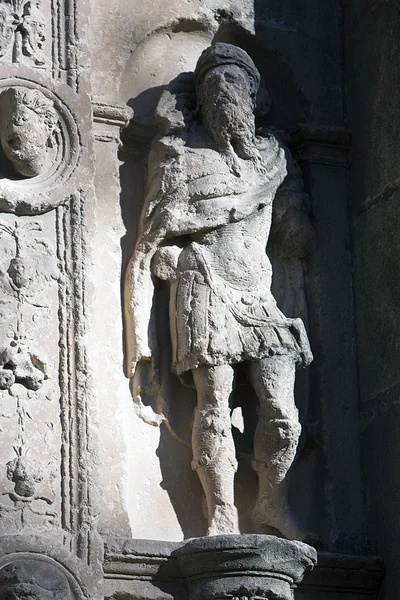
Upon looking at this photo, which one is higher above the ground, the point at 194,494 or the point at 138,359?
the point at 138,359

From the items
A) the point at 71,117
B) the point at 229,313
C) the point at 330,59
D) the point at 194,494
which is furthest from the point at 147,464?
the point at 330,59

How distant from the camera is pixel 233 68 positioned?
27.4ft

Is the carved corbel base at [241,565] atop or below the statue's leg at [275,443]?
below

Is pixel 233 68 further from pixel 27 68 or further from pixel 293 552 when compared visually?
pixel 293 552

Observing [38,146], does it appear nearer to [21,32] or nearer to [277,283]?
[21,32]

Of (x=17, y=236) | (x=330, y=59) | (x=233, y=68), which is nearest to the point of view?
(x=17, y=236)

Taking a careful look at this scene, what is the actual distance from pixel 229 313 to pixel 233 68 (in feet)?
3.95

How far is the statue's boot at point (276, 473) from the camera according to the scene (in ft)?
26.3

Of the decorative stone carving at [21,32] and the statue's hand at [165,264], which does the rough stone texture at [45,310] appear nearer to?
the decorative stone carving at [21,32]

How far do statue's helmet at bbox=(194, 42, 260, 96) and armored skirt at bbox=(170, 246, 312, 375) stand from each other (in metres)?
0.90

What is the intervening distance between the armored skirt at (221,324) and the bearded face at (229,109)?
23.1 inches

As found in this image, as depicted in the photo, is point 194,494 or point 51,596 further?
point 194,494

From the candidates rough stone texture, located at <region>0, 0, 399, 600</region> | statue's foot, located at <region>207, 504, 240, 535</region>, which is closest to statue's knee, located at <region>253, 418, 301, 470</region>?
rough stone texture, located at <region>0, 0, 399, 600</region>

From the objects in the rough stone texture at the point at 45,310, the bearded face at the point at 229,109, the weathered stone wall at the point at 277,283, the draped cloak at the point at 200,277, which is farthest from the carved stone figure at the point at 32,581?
the bearded face at the point at 229,109
